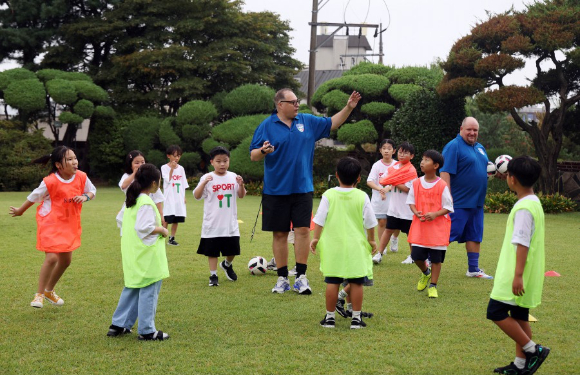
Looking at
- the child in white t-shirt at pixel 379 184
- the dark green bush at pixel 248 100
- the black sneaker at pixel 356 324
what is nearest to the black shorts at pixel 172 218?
the child in white t-shirt at pixel 379 184

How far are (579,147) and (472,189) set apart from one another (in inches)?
702

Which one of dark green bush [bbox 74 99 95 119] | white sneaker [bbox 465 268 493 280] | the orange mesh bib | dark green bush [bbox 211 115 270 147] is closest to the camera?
the orange mesh bib

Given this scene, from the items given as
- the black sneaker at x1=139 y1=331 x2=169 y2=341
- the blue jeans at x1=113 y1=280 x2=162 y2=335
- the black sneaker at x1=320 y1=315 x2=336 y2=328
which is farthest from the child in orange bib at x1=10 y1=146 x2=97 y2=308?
the black sneaker at x1=320 y1=315 x2=336 y2=328

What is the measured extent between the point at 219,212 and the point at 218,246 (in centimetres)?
39

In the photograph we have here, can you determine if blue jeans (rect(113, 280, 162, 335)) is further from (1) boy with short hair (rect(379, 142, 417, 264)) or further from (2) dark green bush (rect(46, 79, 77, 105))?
(2) dark green bush (rect(46, 79, 77, 105))

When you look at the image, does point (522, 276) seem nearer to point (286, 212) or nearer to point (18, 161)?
point (286, 212)

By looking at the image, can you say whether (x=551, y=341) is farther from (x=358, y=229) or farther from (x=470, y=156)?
(x=470, y=156)

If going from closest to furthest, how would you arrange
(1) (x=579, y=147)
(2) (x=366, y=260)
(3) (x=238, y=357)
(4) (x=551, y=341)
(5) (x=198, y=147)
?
(3) (x=238, y=357)
(4) (x=551, y=341)
(2) (x=366, y=260)
(1) (x=579, y=147)
(5) (x=198, y=147)

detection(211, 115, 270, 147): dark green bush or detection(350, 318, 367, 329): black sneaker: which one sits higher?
detection(211, 115, 270, 147): dark green bush

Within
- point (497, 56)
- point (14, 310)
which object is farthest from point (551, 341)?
point (497, 56)

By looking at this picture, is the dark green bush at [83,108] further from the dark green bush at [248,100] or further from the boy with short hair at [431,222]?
the boy with short hair at [431,222]

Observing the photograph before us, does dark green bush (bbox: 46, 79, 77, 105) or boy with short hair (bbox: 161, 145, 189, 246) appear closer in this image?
boy with short hair (bbox: 161, 145, 189, 246)

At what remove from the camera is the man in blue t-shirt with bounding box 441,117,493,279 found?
25.1 feet

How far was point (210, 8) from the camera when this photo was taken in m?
31.4
